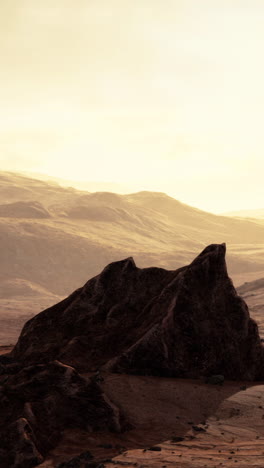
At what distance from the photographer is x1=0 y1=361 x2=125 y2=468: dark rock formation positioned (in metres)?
11.4

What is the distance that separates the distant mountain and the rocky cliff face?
3277 cm

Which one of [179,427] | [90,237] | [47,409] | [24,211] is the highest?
[24,211]

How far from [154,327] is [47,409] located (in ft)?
13.3

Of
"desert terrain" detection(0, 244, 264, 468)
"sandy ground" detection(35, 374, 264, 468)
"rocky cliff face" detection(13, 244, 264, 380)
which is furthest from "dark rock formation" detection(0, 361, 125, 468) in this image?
"rocky cliff face" detection(13, 244, 264, 380)

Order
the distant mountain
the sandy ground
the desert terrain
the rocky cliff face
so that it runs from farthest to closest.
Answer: the distant mountain < the rocky cliff face < the desert terrain < the sandy ground

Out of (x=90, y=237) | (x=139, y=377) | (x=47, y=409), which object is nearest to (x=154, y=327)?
(x=139, y=377)

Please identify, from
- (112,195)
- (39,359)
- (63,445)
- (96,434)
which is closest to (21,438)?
(63,445)

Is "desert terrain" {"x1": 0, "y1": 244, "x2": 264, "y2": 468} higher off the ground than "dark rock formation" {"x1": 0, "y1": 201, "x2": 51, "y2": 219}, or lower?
lower

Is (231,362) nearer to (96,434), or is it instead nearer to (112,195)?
(96,434)

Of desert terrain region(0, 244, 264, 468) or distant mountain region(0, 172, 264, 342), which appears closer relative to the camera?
desert terrain region(0, 244, 264, 468)

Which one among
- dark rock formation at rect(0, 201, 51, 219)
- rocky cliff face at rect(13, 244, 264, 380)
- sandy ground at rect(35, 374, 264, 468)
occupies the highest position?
dark rock formation at rect(0, 201, 51, 219)

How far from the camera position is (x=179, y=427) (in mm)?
12812

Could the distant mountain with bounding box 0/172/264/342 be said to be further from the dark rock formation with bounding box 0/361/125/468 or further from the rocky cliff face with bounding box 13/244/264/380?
the dark rock formation with bounding box 0/361/125/468

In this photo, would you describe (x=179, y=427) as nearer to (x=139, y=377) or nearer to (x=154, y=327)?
(x=139, y=377)
